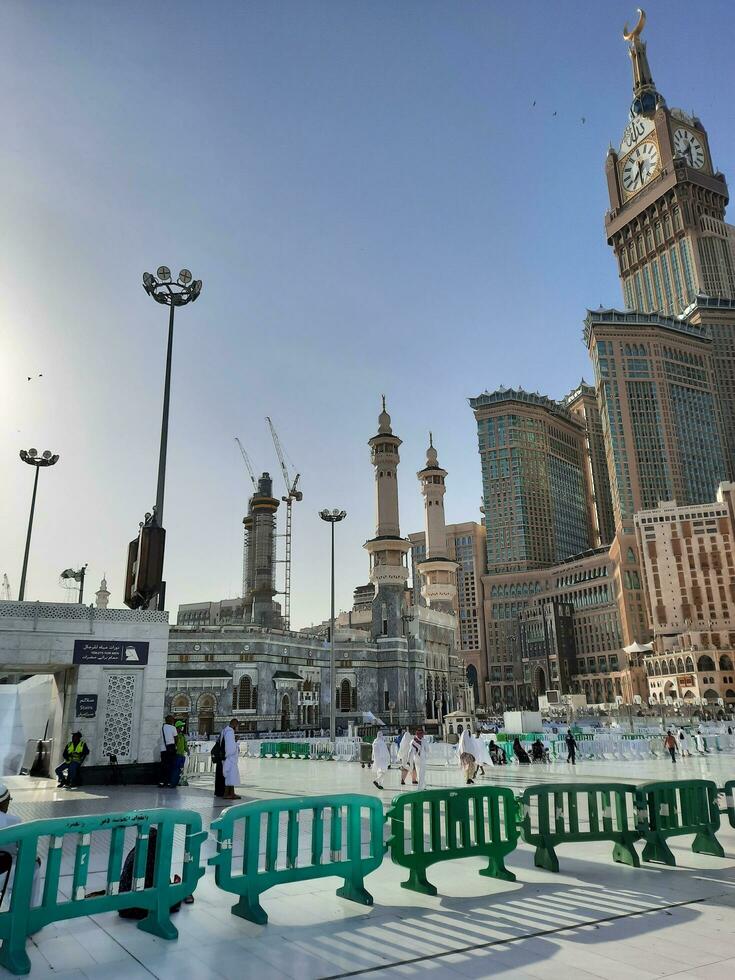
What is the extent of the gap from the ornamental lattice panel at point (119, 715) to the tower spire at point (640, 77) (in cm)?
17048

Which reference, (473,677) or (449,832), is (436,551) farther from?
(449,832)

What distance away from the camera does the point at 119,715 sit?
57.1 ft

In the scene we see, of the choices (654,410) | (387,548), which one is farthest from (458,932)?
(654,410)

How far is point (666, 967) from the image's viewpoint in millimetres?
4523

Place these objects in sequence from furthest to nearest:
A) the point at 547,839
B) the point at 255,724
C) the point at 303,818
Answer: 1. the point at 255,724
2. the point at 303,818
3. the point at 547,839

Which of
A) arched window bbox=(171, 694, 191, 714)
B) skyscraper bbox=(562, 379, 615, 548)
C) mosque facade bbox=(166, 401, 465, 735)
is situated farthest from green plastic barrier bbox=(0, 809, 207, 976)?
skyscraper bbox=(562, 379, 615, 548)

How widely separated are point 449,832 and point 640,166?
568ft

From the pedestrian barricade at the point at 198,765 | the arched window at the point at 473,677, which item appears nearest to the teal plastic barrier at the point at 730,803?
the pedestrian barricade at the point at 198,765

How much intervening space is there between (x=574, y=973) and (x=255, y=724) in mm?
47850

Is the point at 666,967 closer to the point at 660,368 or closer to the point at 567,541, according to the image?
the point at 660,368

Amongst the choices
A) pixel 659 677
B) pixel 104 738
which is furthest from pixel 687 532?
pixel 104 738

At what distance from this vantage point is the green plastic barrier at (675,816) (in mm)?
7734

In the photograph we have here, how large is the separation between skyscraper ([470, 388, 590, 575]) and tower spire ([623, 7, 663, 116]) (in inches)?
2668

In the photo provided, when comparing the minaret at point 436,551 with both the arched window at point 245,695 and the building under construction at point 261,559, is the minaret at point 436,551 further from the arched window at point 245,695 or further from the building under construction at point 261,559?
the arched window at point 245,695
